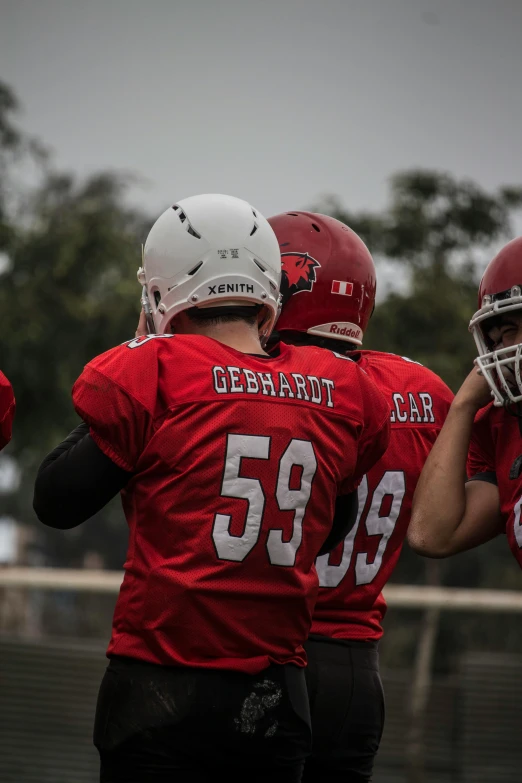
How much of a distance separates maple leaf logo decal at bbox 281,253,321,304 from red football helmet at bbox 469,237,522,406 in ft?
2.15

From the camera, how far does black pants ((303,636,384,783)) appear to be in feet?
10.9

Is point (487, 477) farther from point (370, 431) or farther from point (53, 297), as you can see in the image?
point (53, 297)

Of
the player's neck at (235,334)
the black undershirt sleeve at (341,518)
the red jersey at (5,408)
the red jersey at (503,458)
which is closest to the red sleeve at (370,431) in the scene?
the black undershirt sleeve at (341,518)

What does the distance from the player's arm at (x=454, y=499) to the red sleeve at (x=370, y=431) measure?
34cm

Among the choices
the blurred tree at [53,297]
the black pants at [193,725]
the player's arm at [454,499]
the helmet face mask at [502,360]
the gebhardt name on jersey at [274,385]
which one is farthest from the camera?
the blurred tree at [53,297]

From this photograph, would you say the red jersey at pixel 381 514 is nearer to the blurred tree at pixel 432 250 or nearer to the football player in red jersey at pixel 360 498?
the football player in red jersey at pixel 360 498

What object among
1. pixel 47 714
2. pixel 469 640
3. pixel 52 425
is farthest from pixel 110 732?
pixel 469 640

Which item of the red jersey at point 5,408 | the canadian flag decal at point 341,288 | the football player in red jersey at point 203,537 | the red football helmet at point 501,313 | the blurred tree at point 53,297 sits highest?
the blurred tree at point 53,297

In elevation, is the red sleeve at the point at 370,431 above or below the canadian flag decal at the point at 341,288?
below

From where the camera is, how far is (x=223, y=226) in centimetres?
297

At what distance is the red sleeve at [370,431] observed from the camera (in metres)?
2.95

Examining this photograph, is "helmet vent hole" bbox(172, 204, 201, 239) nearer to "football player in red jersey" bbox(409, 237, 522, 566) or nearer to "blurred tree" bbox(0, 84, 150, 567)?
"football player in red jersey" bbox(409, 237, 522, 566)

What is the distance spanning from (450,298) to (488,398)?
863cm

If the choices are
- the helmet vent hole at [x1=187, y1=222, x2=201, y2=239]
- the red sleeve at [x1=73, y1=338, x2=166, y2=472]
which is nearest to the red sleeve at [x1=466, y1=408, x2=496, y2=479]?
the helmet vent hole at [x1=187, y1=222, x2=201, y2=239]
